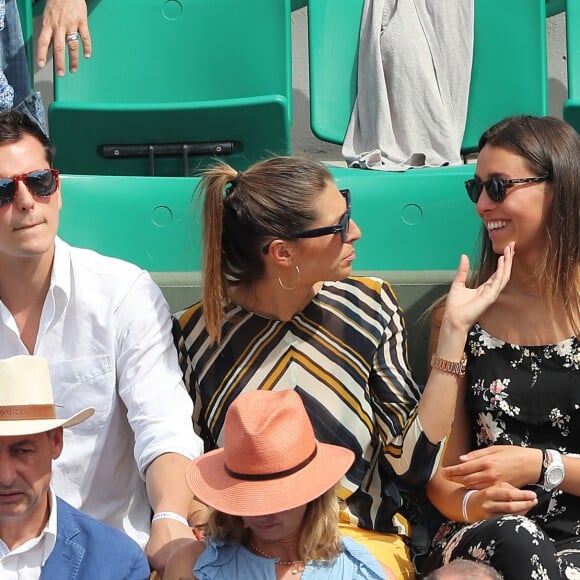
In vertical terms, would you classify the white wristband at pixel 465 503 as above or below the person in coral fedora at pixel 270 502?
below

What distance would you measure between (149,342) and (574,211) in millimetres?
965

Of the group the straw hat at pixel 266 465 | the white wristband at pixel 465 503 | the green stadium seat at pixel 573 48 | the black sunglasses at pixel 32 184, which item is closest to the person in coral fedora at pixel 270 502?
the straw hat at pixel 266 465

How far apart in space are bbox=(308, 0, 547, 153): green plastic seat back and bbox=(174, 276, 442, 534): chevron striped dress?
1.69 m

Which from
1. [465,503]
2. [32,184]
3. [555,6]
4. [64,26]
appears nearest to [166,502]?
[465,503]

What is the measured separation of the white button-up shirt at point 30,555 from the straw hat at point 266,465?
0.25 meters

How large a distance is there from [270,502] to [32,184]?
0.89 metres

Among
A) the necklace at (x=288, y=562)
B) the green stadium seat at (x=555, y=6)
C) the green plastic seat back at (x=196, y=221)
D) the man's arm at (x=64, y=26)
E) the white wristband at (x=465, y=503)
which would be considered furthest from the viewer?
the green stadium seat at (x=555, y=6)

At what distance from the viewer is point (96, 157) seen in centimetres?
346

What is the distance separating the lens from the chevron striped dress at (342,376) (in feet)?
7.47

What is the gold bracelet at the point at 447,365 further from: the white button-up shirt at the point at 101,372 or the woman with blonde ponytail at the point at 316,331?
the white button-up shirt at the point at 101,372

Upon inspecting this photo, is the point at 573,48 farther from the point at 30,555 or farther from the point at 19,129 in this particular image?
the point at 30,555

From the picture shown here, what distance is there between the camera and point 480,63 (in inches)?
157

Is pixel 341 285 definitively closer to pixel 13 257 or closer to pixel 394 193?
pixel 394 193

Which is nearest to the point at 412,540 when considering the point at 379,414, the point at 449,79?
the point at 379,414
